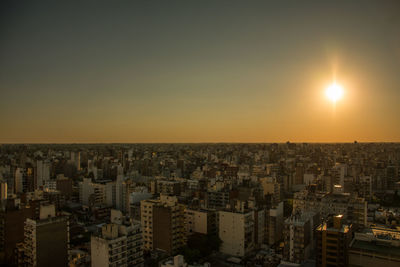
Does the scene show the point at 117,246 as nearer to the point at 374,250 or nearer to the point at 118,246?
the point at 118,246

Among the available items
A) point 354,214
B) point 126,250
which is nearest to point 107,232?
point 126,250

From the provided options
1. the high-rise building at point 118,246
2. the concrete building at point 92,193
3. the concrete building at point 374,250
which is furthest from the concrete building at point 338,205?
the concrete building at point 92,193

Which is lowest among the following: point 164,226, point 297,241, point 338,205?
point 297,241

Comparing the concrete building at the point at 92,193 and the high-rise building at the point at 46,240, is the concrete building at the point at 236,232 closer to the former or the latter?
the high-rise building at the point at 46,240

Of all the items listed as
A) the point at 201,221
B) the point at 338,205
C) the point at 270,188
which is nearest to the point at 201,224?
the point at 201,221

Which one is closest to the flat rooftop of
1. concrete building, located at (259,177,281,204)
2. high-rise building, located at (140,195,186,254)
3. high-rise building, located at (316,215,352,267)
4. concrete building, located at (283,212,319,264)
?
high-rise building, located at (316,215,352,267)

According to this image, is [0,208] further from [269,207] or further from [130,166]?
[130,166]

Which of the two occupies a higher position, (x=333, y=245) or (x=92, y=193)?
(x=333, y=245)
